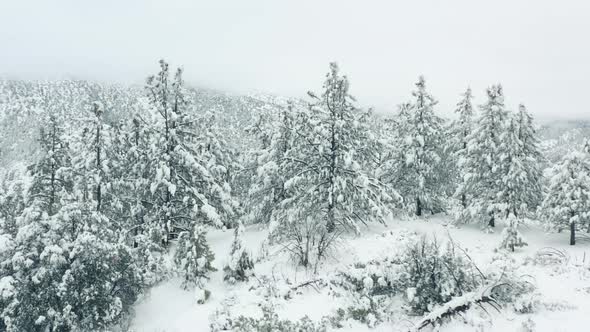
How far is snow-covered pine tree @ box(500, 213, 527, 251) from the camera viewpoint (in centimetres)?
1983

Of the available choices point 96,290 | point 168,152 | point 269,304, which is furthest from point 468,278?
point 168,152

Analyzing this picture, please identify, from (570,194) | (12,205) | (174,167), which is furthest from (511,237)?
(12,205)

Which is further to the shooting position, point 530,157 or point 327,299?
point 530,157

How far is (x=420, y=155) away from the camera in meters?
29.1

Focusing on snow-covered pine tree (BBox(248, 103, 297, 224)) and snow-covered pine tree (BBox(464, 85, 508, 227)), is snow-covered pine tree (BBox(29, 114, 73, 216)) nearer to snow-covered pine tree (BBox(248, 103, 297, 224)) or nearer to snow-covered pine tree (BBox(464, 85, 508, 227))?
snow-covered pine tree (BBox(248, 103, 297, 224))

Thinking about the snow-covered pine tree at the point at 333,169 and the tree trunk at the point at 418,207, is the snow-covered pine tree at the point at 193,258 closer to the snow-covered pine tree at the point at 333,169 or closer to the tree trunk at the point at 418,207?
the snow-covered pine tree at the point at 333,169

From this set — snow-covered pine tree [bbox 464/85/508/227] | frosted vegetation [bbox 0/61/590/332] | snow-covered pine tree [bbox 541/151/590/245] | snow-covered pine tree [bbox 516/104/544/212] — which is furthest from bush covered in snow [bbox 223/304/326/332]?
snow-covered pine tree [bbox 516/104/544/212]

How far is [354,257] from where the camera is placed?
56.4ft

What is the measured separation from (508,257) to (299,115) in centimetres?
1223

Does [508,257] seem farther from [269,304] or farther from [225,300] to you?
[225,300]

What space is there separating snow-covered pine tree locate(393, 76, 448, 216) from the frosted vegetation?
120mm

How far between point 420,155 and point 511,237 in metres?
10.2

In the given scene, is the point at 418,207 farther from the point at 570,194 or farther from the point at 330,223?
the point at 330,223

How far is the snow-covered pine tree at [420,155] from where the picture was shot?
95.2 feet
